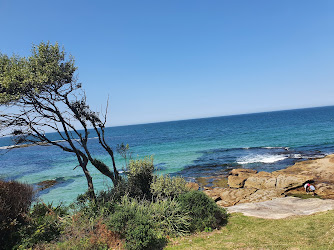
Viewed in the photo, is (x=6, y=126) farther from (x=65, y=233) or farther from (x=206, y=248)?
(x=206, y=248)

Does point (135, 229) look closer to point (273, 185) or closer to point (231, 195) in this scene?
point (231, 195)

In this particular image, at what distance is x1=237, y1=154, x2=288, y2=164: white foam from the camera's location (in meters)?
33.0

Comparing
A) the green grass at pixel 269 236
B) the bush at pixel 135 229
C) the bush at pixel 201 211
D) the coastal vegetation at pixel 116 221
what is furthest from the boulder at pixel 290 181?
the bush at pixel 135 229

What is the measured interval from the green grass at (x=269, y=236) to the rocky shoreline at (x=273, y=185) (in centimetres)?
826

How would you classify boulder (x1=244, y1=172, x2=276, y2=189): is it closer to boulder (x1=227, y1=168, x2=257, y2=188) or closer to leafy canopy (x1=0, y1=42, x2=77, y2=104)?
boulder (x1=227, y1=168, x2=257, y2=188)

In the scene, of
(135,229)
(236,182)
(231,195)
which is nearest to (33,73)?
(135,229)

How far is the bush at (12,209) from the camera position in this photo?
8094 millimetres

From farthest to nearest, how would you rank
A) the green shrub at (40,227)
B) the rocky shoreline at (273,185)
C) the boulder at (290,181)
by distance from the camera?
the boulder at (290,181)
the rocky shoreline at (273,185)
the green shrub at (40,227)

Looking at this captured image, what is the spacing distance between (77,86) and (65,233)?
7.18m

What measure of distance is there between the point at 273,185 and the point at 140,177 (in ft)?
49.5

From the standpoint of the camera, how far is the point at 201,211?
980 centimetres

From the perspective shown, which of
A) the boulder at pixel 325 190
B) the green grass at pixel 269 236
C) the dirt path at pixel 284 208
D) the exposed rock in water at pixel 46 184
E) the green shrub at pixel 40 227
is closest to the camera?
the green grass at pixel 269 236

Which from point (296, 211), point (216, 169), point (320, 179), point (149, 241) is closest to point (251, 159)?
point (216, 169)

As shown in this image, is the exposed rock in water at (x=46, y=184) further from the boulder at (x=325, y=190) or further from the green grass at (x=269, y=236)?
the boulder at (x=325, y=190)
